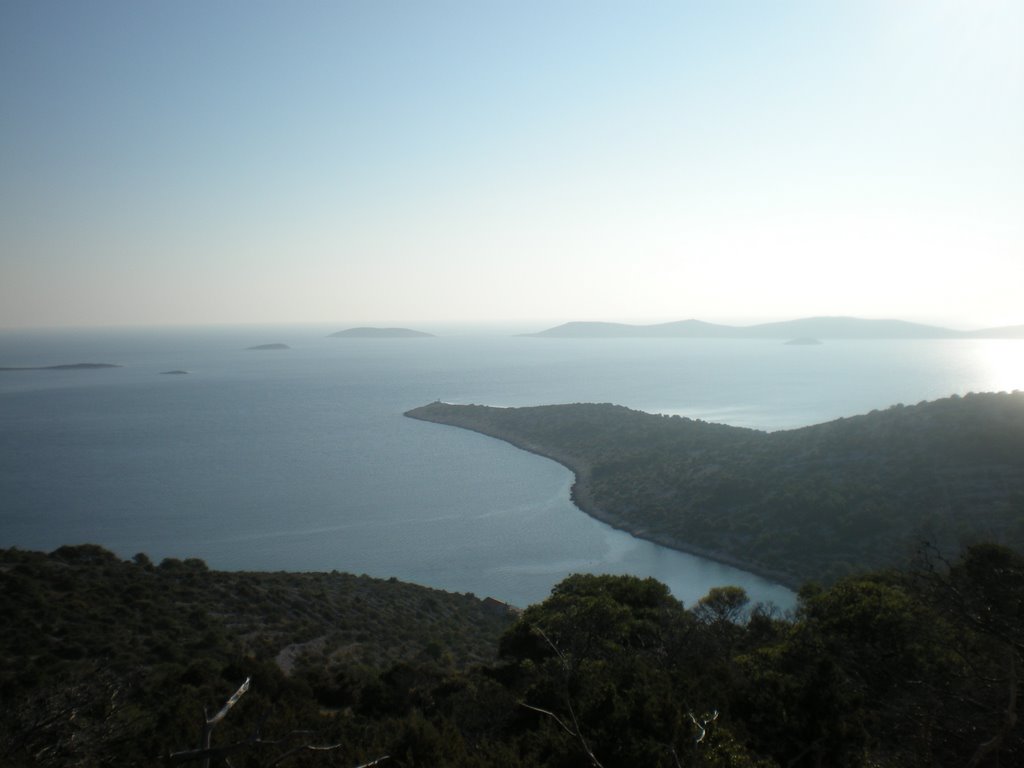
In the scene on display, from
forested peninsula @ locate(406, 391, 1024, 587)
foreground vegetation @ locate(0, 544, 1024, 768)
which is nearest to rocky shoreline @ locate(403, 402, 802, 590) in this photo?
forested peninsula @ locate(406, 391, 1024, 587)

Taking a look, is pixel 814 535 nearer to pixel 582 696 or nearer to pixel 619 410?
pixel 582 696

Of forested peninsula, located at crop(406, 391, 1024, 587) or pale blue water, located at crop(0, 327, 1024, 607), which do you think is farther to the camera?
pale blue water, located at crop(0, 327, 1024, 607)

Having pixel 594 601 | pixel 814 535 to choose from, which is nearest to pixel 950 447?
pixel 814 535

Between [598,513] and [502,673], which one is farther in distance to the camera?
[598,513]

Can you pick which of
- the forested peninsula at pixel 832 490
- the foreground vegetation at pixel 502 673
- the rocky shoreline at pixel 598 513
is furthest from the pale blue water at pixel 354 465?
the foreground vegetation at pixel 502 673

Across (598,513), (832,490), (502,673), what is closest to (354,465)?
(598,513)

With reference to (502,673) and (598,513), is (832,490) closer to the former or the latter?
(598,513)

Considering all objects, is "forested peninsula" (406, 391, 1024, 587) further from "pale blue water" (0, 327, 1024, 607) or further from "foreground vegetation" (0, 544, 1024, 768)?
"foreground vegetation" (0, 544, 1024, 768)
